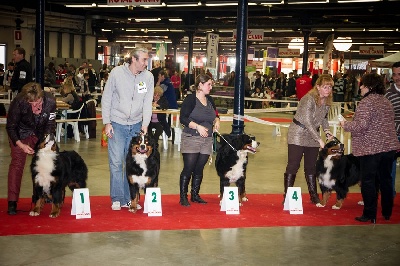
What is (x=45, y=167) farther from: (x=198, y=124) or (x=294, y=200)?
(x=294, y=200)

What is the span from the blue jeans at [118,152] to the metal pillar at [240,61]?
5.68 ft

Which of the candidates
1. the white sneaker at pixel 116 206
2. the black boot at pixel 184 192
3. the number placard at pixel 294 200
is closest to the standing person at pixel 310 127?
the number placard at pixel 294 200

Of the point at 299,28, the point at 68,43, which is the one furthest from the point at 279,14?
the point at 68,43

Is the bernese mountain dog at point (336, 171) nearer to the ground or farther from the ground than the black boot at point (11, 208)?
farther from the ground

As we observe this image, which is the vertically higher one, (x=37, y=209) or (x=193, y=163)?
(x=193, y=163)

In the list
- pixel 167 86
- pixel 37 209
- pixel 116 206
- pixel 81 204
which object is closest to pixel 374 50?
pixel 167 86

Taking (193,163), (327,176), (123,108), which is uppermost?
(123,108)

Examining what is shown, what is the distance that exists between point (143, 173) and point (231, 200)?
985 mm

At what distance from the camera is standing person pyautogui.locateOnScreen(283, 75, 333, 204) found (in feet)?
21.0

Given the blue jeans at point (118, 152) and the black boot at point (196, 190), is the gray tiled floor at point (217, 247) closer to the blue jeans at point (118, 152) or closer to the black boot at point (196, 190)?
the blue jeans at point (118, 152)

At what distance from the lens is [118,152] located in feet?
20.0

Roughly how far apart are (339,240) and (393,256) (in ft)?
1.77

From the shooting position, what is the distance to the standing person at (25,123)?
222 inches

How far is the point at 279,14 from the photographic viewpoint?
24547mm
